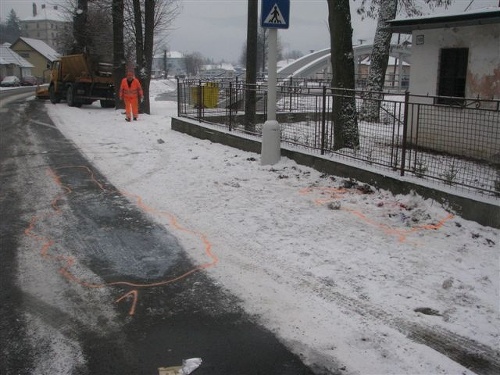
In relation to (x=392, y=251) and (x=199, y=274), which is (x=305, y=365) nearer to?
(x=199, y=274)

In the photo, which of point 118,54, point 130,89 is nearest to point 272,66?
point 130,89

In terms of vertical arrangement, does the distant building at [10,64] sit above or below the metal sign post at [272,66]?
above

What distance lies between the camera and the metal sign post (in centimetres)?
904

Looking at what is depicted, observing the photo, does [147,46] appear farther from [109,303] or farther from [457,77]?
[109,303]

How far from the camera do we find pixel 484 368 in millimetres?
3500

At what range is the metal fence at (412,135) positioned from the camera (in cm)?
717

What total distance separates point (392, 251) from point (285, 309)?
177cm

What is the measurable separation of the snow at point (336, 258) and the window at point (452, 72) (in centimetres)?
401

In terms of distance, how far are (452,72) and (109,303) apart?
9114mm

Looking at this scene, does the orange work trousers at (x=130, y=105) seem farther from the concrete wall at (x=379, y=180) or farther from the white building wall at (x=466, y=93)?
the white building wall at (x=466, y=93)

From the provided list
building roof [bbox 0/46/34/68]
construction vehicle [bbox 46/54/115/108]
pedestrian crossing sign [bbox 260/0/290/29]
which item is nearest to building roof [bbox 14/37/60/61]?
building roof [bbox 0/46/34/68]

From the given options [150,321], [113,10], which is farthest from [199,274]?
[113,10]

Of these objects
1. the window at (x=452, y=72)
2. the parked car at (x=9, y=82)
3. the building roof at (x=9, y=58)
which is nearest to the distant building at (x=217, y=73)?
the window at (x=452, y=72)

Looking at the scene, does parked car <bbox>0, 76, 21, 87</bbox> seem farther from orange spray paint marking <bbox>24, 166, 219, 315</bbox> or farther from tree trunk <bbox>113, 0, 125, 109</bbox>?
orange spray paint marking <bbox>24, 166, 219, 315</bbox>
